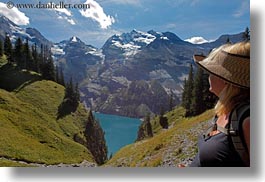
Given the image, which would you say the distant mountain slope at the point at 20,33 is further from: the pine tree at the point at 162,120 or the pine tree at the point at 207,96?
the pine tree at the point at 207,96

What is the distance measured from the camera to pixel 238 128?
3.06 ft

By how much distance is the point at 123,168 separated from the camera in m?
2.01

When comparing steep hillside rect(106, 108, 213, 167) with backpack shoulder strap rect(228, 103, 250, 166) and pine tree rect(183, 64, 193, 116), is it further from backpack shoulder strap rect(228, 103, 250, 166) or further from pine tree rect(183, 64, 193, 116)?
backpack shoulder strap rect(228, 103, 250, 166)

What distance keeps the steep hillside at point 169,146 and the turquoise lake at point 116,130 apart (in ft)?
0.14

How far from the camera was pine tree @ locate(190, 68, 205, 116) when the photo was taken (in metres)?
2.07

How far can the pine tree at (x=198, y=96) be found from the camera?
207 centimetres

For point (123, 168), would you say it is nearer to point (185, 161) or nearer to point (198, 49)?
point (185, 161)

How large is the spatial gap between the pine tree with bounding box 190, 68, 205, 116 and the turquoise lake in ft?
1.14

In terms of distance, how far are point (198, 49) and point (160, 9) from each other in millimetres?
342

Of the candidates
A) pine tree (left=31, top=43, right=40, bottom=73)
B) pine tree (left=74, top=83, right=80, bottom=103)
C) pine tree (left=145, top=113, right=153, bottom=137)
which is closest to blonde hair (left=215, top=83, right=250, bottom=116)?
pine tree (left=145, top=113, right=153, bottom=137)

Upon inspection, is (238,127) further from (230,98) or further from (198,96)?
(198,96)

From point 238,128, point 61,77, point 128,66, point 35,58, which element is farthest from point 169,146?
point 238,128

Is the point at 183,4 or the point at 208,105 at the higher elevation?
the point at 183,4

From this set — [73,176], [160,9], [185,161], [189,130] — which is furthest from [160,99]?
[73,176]
